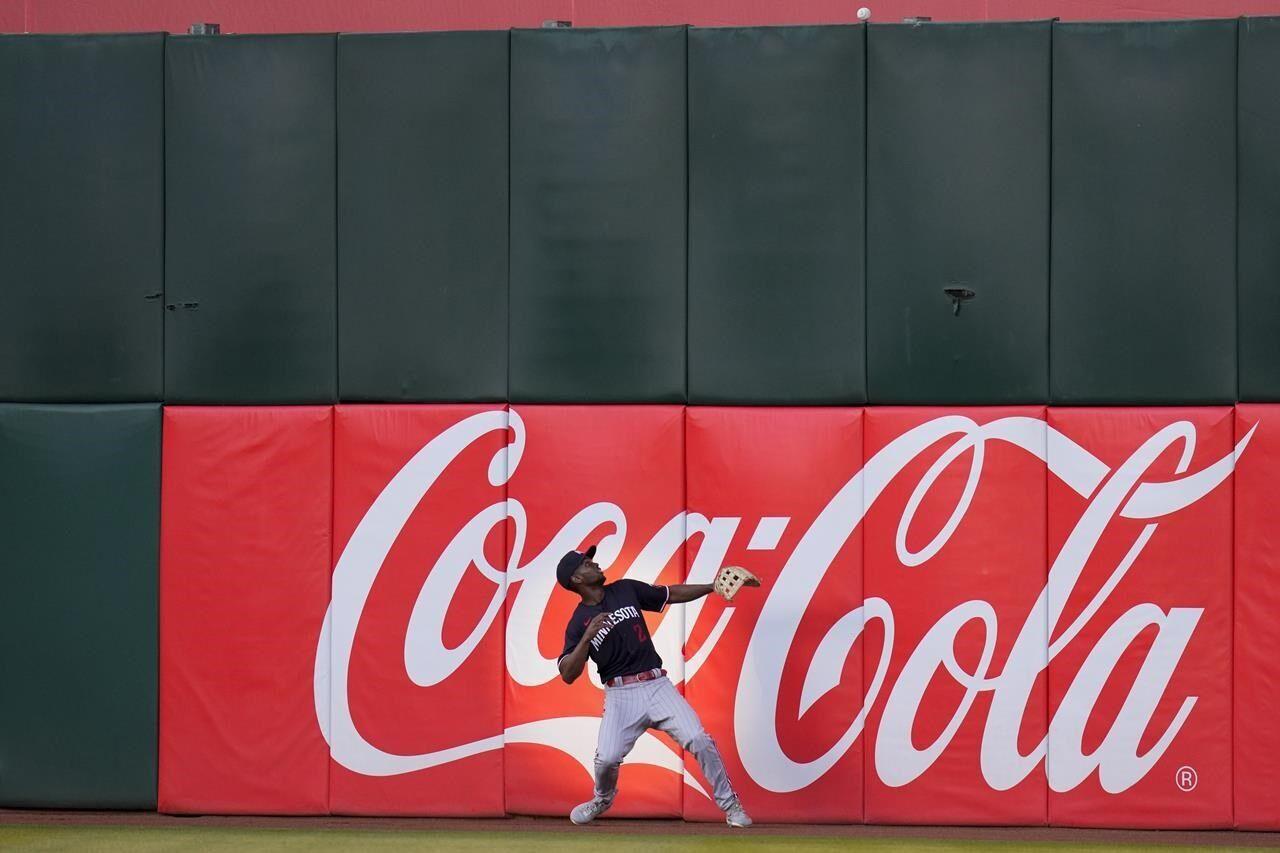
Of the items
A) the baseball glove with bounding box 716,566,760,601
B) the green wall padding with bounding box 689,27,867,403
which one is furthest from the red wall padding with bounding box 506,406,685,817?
the baseball glove with bounding box 716,566,760,601

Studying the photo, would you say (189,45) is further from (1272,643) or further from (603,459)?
(1272,643)

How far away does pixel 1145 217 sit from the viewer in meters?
9.92

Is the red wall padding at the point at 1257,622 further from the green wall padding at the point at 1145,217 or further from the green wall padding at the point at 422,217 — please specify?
the green wall padding at the point at 422,217

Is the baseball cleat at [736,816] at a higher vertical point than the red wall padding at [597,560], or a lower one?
lower

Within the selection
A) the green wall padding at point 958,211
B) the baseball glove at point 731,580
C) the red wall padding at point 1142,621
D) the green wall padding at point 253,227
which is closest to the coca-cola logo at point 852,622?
the red wall padding at point 1142,621

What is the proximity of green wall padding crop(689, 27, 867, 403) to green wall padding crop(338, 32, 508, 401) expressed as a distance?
143 centimetres

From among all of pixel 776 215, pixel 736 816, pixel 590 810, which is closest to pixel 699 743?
pixel 736 816

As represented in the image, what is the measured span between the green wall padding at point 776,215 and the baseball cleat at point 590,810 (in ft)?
9.15

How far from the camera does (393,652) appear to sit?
10211 mm

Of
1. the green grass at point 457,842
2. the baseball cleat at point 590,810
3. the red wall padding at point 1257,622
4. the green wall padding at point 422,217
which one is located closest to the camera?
the green grass at point 457,842

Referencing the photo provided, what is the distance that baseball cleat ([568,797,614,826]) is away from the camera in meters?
9.43

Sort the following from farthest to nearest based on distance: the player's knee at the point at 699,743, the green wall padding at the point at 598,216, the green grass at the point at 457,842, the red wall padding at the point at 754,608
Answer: the green wall padding at the point at 598,216 → the red wall padding at the point at 754,608 → the green grass at the point at 457,842 → the player's knee at the point at 699,743

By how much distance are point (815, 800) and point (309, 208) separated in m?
5.44

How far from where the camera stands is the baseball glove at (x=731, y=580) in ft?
30.1
